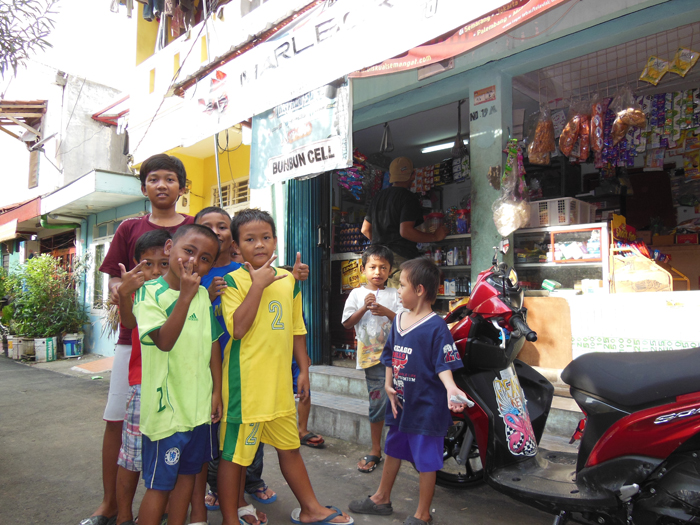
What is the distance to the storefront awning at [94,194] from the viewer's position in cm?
877

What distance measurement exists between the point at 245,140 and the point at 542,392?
4.81m

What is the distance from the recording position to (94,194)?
9016 mm

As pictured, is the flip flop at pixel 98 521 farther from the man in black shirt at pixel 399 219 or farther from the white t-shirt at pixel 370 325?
the man in black shirt at pixel 399 219

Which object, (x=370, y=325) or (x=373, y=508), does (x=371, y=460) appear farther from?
(x=370, y=325)

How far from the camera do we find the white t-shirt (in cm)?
336

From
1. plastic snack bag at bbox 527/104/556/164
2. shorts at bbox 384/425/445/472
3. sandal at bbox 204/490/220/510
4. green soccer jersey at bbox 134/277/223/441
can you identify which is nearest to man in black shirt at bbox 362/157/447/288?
plastic snack bag at bbox 527/104/556/164

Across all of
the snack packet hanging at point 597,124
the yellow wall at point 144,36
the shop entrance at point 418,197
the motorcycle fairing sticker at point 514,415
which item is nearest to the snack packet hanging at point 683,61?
the snack packet hanging at point 597,124

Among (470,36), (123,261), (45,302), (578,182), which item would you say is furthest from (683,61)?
(45,302)

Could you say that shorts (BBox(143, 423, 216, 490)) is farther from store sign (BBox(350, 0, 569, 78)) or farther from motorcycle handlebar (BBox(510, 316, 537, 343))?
store sign (BBox(350, 0, 569, 78))

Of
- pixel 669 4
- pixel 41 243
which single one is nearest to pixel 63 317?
pixel 41 243

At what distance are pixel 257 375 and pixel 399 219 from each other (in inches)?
107

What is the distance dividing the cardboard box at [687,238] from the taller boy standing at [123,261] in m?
6.46

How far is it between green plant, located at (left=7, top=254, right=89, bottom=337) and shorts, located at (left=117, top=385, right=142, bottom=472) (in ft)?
30.9

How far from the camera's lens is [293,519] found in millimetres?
2449
